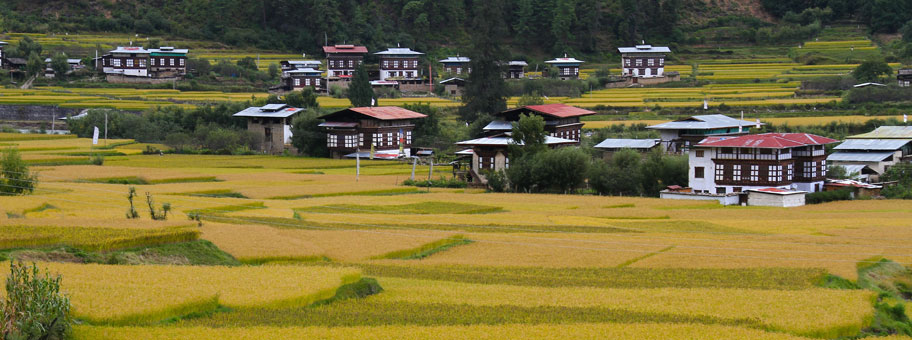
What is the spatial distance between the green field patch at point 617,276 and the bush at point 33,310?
953 centimetres

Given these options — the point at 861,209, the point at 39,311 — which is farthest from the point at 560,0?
the point at 39,311

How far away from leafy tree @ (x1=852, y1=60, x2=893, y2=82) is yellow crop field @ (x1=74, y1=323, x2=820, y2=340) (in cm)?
7278

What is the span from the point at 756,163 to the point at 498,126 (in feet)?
63.9

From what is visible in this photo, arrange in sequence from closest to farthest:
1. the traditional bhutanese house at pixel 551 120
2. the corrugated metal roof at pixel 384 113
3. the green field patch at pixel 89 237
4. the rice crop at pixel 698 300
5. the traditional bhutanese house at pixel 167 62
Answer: the rice crop at pixel 698 300 → the green field patch at pixel 89 237 → the traditional bhutanese house at pixel 551 120 → the corrugated metal roof at pixel 384 113 → the traditional bhutanese house at pixel 167 62

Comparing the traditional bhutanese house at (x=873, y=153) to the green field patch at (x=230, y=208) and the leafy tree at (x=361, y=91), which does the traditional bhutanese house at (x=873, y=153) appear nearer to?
the green field patch at (x=230, y=208)

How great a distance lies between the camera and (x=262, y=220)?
34.4 m

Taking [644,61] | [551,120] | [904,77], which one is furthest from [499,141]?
[644,61]

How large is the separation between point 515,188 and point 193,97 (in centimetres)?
4191

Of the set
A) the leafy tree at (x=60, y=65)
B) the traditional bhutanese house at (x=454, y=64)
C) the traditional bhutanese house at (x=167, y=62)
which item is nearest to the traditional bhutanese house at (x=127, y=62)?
the traditional bhutanese house at (x=167, y=62)

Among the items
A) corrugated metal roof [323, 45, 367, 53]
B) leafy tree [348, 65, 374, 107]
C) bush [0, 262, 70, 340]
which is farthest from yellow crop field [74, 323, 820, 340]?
corrugated metal roof [323, 45, 367, 53]

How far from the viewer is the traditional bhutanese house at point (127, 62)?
93812mm

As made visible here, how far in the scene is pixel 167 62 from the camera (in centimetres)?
9556

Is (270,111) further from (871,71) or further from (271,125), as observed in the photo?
(871,71)

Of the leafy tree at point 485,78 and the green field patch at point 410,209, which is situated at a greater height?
the leafy tree at point 485,78
